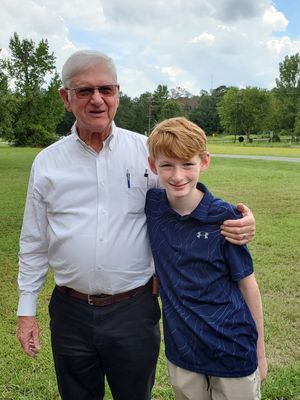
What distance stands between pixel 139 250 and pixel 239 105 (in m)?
78.2

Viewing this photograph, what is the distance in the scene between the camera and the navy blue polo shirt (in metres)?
2.00

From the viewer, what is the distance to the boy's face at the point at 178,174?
2027 mm

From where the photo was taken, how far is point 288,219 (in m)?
9.58

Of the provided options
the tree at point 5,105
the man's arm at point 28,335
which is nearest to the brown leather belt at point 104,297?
the man's arm at point 28,335

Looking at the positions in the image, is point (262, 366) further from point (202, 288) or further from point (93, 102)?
point (93, 102)

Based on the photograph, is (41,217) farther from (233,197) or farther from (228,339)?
(233,197)

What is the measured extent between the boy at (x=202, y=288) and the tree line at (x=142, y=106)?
9923 mm

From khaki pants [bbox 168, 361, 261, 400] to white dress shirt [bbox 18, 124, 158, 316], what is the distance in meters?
0.48

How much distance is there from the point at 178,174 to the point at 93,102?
1.73 feet

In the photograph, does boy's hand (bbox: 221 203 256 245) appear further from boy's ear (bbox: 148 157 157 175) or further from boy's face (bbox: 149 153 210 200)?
boy's ear (bbox: 148 157 157 175)

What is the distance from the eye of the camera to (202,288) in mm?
2010

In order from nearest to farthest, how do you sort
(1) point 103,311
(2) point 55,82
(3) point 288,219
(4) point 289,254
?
(1) point 103,311
(4) point 289,254
(3) point 288,219
(2) point 55,82

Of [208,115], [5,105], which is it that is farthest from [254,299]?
[208,115]

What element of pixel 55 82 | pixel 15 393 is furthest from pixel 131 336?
pixel 55 82
